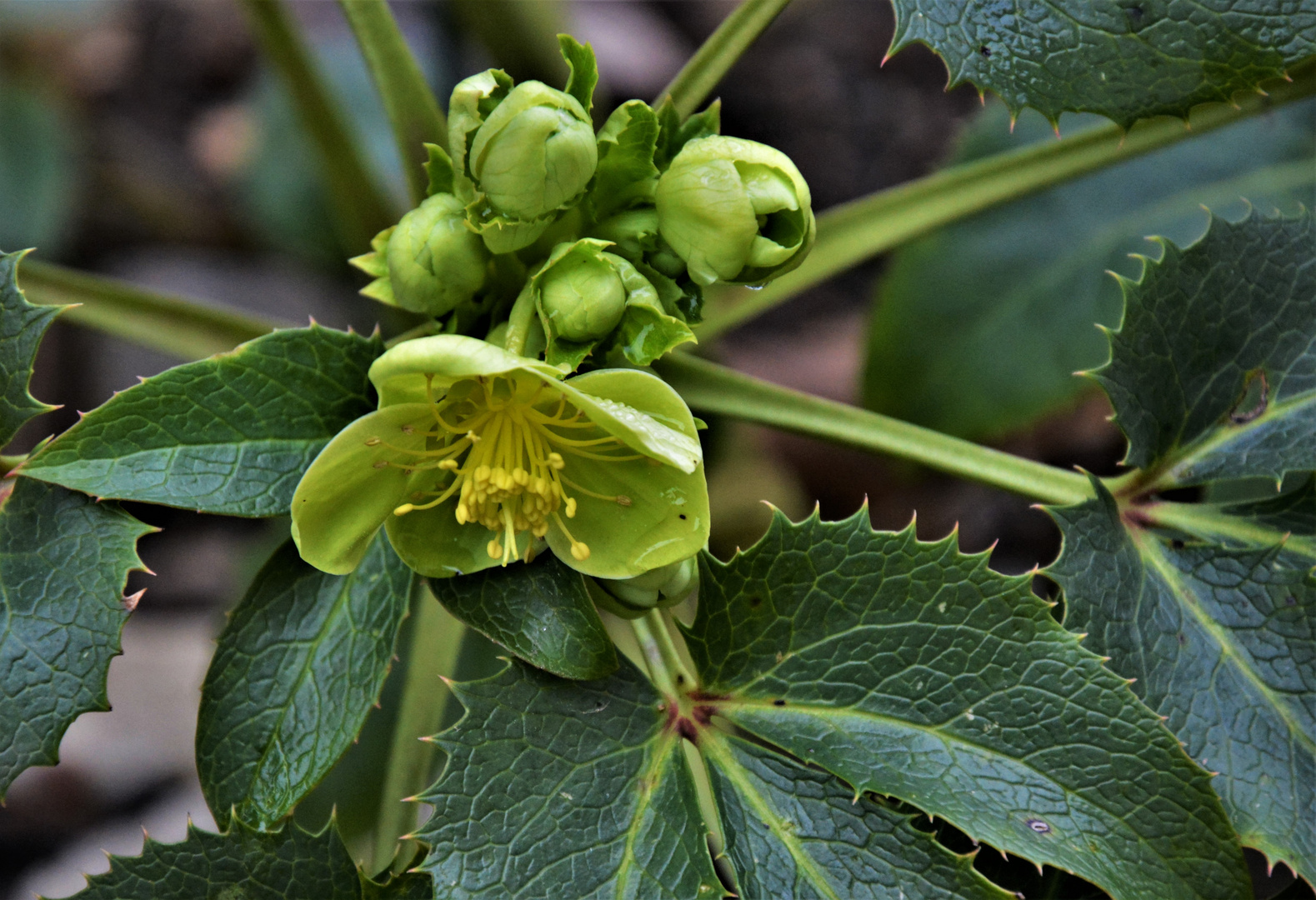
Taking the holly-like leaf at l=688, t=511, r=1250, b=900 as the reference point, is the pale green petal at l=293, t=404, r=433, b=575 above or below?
above

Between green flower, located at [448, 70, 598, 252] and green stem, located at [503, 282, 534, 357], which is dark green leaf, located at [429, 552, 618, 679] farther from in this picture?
green flower, located at [448, 70, 598, 252]

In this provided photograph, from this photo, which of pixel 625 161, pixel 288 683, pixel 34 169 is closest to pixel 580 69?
pixel 625 161

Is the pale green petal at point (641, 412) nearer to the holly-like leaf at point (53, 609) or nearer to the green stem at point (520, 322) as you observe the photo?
the green stem at point (520, 322)

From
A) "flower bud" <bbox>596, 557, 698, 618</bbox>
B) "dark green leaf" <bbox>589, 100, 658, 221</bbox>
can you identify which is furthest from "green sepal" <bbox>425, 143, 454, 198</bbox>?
"flower bud" <bbox>596, 557, 698, 618</bbox>

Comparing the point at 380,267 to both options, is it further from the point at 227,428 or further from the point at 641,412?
the point at 641,412

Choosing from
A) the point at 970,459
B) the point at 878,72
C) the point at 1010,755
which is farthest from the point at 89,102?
the point at 1010,755

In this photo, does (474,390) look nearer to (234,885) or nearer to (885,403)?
(234,885)
